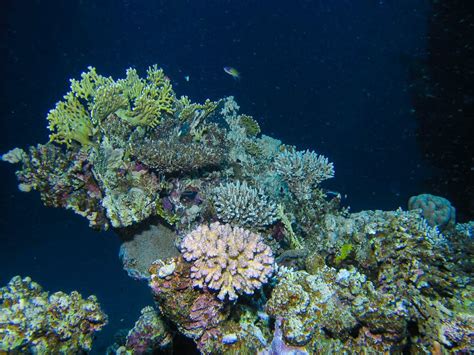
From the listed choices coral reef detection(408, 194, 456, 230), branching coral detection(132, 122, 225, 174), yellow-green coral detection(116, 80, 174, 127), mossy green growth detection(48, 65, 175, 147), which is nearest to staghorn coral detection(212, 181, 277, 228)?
branching coral detection(132, 122, 225, 174)

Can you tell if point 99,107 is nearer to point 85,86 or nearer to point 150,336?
point 85,86

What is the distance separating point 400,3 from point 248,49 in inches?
1825

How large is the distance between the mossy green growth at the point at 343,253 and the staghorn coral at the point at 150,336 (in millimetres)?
2924

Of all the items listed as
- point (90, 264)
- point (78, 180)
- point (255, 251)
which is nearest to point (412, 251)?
point (255, 251)

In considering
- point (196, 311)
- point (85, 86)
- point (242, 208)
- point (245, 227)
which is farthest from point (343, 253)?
point (85, 86)

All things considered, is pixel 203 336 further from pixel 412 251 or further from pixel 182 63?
pixel 182 63

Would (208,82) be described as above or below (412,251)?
above

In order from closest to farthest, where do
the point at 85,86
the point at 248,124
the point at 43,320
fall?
the point at 43,320 < the point at 85,86 < the point at 248,124

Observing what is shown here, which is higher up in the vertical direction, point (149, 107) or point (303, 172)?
point (149, 107)

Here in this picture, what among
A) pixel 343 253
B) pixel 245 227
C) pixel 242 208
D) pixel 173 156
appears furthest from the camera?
pixel 173 156

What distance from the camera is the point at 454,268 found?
3.96 m

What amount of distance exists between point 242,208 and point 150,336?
254 cm

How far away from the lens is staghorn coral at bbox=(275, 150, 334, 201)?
630 cm

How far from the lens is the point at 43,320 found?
3.81 metres
